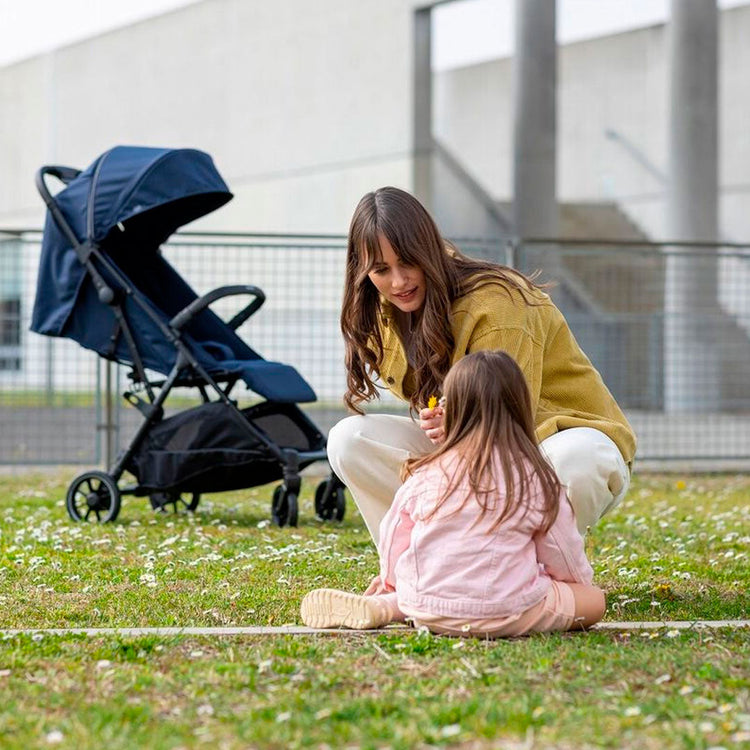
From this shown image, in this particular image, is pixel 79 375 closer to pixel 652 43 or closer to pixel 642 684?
pixel 642 684

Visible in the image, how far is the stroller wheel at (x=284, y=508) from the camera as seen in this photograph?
20.2 ft

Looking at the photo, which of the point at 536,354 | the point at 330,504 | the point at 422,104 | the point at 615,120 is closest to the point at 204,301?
the point at 330,504

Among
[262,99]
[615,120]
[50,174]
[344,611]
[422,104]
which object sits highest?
[262,99]

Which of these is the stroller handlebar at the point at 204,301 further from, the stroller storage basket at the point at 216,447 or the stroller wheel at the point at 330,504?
the stroller wheel at the point at 330,504

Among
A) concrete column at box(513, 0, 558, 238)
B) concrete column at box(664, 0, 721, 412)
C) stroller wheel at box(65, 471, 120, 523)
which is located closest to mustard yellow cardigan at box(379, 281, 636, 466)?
stroller wheel at box(65, 471, 120, 523)

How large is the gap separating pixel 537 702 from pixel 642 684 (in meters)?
0.32

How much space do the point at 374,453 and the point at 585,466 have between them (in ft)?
2.24

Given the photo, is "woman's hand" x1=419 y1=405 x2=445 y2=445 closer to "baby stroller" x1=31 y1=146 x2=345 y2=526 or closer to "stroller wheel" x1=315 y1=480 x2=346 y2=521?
"baby stroller" x1=31 y1=146 x2=345 y2=526

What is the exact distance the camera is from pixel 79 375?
9.91 meters

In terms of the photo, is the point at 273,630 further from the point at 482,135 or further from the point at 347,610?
the point at 482,135

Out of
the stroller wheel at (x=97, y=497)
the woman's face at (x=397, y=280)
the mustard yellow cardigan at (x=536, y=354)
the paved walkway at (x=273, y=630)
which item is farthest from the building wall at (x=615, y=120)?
the paved walkway at (x=273, y=630)

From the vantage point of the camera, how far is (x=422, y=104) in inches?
666

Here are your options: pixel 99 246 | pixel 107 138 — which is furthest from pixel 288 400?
pixel 107 138

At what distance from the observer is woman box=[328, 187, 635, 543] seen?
13.0ft
